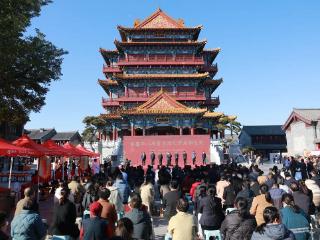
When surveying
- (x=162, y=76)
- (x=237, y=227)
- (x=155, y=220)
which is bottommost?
(x=155, y=220)

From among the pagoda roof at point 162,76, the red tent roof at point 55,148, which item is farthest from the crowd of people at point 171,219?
the pagoda roof at point 162,76

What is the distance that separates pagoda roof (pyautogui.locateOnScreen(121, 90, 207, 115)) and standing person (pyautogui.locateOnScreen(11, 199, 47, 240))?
31337 millimetres

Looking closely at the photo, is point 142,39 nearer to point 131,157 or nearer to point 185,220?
point 131,157

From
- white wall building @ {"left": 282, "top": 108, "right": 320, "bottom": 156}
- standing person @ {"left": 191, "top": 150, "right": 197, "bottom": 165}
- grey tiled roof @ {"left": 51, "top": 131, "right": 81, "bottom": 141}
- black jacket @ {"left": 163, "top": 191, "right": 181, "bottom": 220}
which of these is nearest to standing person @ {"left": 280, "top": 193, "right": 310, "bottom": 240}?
black jacket @ {"left": 163, "top": 191, "right": 181, "bottom": 220}

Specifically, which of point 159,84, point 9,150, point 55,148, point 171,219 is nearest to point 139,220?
point 171,219

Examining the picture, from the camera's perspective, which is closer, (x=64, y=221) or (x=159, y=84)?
(x=64, y=221)

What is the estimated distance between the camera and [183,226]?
5242mm

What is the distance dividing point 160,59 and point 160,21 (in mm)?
5117

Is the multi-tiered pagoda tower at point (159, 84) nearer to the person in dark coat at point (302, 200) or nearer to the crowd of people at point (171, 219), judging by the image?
the crowd of people at point (171, 219)

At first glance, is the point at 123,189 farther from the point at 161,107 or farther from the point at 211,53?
the point at 211,53

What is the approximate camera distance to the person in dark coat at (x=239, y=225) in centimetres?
504

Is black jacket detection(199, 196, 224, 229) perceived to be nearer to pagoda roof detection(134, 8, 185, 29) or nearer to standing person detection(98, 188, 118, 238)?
standing person detection(98, 188, 118, 238)

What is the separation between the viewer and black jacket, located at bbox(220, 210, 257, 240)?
16.5ft

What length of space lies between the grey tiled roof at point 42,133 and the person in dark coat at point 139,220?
66.4m
